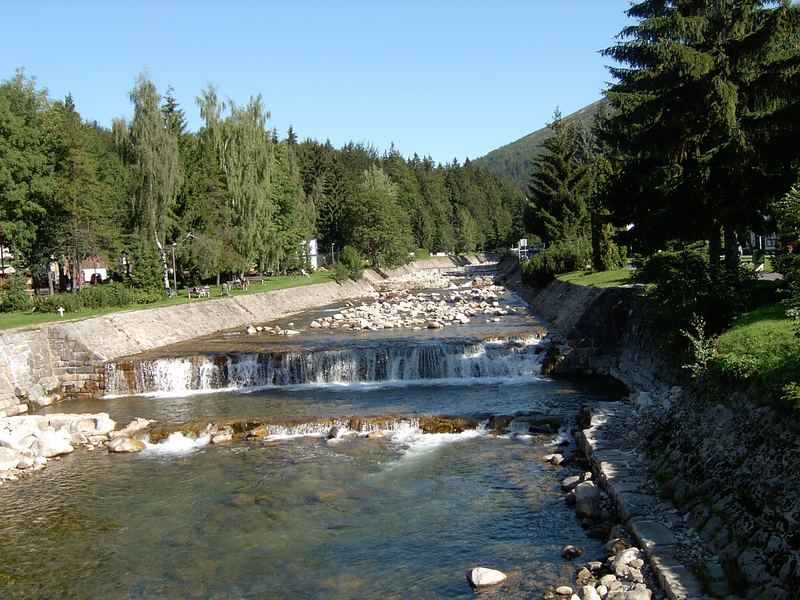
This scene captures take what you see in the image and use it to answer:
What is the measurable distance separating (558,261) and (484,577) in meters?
33.5

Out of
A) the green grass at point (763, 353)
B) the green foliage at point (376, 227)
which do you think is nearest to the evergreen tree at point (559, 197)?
the green foliage at point (376, 227)

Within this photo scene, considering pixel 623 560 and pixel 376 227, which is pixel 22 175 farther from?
pixel 376 227

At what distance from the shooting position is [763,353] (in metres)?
10.4

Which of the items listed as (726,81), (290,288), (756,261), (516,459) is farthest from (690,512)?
(290,288)

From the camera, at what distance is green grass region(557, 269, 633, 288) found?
27469 millimetres

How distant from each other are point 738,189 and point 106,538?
17.7m

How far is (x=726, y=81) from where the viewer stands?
18.6 metres

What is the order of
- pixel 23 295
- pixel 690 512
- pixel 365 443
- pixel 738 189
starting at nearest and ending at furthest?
pixel 690 512
pixel 365 443
pixel 738 189
pixel 23 295

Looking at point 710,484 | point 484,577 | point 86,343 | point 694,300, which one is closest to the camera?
point 484,577

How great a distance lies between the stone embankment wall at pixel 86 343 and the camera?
73.2 feet

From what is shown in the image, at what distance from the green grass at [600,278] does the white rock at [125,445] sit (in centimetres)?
1856

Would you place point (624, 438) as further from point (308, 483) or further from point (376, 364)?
point (376, 364)

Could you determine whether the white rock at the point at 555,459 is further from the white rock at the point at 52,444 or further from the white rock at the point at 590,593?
the white rock at the point at 52,444

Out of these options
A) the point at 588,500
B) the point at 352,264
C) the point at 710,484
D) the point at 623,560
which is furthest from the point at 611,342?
the point at 352,264
